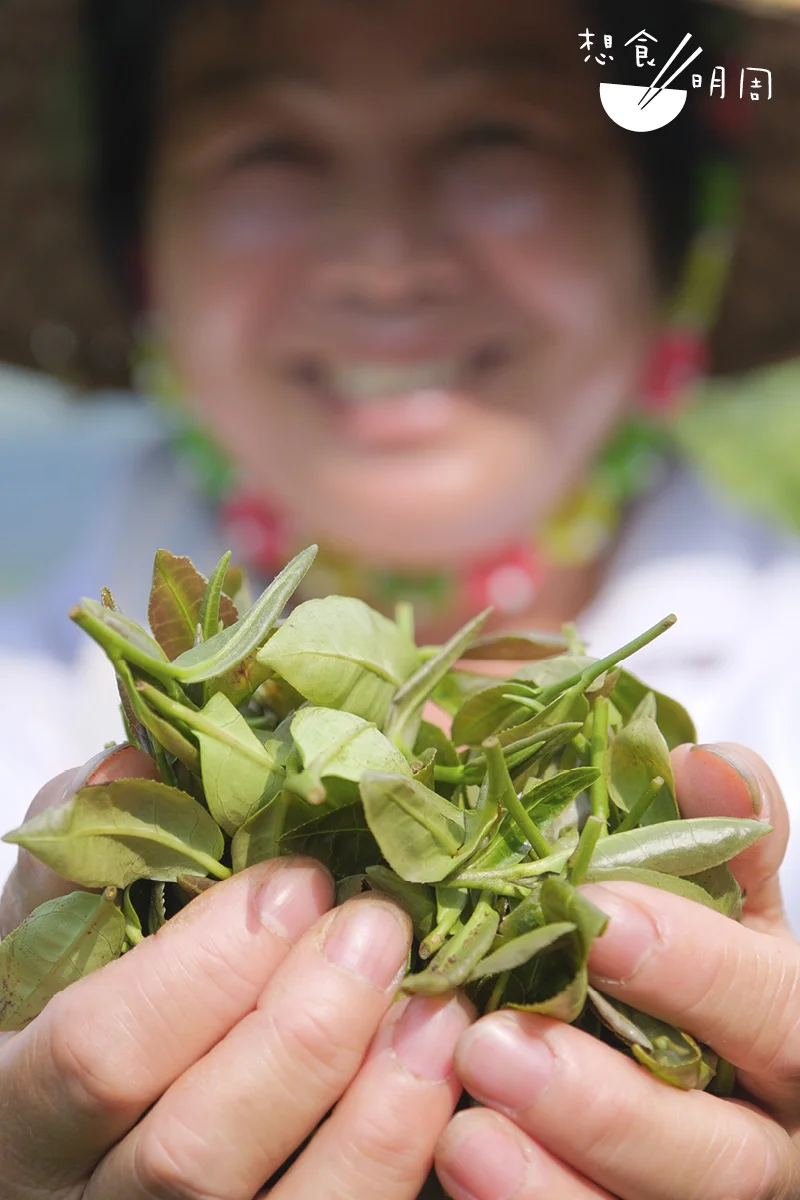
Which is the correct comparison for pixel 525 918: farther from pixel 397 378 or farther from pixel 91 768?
pixel 397 378

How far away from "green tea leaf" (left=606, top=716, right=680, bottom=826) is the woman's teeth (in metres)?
0.61

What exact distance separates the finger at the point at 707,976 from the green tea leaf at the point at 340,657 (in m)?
0.08

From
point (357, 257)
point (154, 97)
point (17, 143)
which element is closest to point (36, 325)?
point (17, 143)

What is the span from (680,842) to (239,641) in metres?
0.12

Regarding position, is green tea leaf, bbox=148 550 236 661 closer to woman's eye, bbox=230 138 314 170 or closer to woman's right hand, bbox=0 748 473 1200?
woman's right hand, bbox=0 748 473 1200

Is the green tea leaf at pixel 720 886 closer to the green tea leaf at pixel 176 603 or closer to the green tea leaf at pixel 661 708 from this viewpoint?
the green tea leaf at pixel 661 708

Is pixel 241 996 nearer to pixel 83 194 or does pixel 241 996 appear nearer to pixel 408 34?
pixel 408 34

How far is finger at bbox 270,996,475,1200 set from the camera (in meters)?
0.27

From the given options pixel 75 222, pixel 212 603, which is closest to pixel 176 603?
pixel 212 603

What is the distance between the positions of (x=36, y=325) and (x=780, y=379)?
94cm

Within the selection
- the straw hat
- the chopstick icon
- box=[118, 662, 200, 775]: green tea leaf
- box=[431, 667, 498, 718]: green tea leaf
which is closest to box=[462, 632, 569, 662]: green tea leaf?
box=[431, 667, 498, 718]: green tea leaf

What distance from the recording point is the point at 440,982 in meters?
0.24

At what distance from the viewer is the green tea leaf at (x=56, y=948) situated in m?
0.28

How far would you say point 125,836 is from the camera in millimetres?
259
